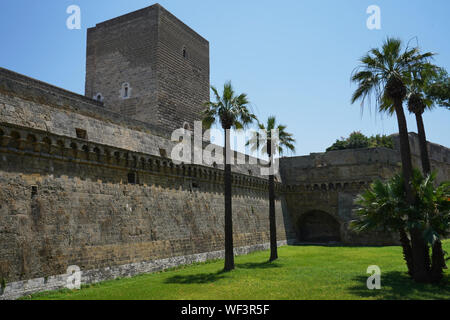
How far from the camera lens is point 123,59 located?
1010 inches

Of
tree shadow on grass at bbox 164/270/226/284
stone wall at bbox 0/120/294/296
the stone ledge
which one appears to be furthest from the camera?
tree shadow on grass at bbox 164/270/226/284

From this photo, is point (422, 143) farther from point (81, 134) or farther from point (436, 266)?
point (81, 134)

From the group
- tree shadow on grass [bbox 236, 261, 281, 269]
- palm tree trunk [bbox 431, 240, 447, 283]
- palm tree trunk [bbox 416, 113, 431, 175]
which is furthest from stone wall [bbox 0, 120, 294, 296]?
palm tree trunk [bbox 416, 113, 431, 175]

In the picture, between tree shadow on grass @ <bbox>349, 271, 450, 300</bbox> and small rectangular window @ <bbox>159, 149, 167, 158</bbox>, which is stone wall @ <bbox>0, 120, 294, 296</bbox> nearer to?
small rectangular window @ <bbox>159, 149, 167, 158</bbox>

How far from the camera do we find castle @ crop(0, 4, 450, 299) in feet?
38.1

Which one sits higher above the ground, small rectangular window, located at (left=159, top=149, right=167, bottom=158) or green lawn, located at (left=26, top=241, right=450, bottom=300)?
small rectangular window, located at (left=159, top=149, right=167, bottom=158)

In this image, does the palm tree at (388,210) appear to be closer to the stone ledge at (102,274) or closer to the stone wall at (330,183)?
the stone ledge at (102,274)

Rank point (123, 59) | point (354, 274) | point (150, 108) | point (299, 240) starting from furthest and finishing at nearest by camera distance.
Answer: point (299, 240)
point (123, 59)
point (150, 108)
point (354, 274)

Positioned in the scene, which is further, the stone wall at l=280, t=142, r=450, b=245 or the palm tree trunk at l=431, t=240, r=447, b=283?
the stone wall at l=280, t=142, r=450, b=245

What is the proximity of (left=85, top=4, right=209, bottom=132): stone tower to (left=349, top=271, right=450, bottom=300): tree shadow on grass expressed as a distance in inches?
626

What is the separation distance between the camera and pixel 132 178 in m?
16.0

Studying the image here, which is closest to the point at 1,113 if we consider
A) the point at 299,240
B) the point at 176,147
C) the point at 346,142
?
the point at 176,147
